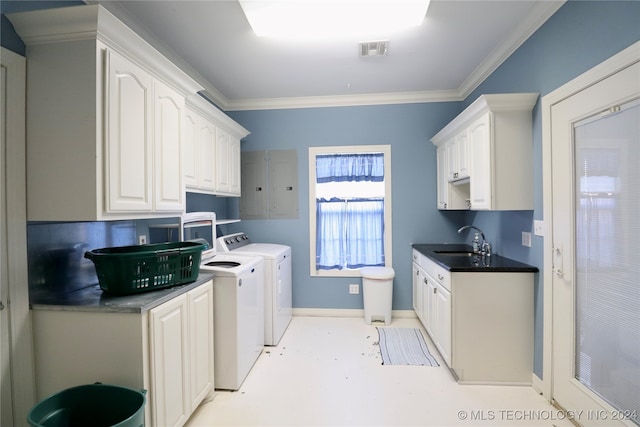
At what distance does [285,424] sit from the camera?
182 centimetres

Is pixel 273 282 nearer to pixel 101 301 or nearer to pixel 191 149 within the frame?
pixel 191 149

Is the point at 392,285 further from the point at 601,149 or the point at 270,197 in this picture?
the point at 601,149

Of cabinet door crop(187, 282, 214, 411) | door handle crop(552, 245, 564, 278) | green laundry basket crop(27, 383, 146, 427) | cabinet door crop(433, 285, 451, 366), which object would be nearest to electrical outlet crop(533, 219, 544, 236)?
door handle crop(552, 245, 564, 278)

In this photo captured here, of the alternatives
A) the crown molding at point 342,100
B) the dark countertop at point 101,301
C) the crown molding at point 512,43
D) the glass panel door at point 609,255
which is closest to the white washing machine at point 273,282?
→ the dark countertop at point 101,301

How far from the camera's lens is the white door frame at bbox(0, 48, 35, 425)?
1.35 metres

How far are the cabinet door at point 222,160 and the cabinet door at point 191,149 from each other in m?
0.39

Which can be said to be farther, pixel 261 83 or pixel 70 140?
pixel 261 83

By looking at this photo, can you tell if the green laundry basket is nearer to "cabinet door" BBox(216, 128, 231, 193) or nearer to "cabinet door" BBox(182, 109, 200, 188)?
"cabinet door" BBox(182, 109, 200, 188)

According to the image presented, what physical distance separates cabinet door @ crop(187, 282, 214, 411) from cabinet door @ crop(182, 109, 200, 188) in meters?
0.92

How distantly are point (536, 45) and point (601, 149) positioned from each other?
101cm

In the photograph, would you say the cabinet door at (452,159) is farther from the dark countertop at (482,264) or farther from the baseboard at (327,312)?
the baseboard at (327,312)

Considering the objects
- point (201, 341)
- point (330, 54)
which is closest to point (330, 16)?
point (330, 54)

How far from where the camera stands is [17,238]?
1.37m

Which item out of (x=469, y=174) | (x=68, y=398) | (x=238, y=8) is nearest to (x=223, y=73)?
(x=238, y=8)
